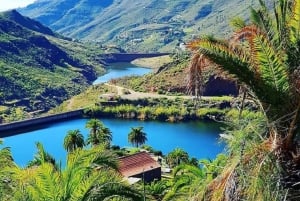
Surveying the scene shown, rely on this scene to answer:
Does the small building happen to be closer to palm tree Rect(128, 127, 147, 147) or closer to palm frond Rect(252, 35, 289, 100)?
palm tree Rect(128, 127, 147, 147)

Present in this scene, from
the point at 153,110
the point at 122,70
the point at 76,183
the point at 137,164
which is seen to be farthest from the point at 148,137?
the point at 122,70

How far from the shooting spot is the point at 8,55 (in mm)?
143125

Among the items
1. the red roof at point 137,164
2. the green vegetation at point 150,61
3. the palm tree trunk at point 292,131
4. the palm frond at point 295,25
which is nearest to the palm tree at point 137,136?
the red roof at point 137,164

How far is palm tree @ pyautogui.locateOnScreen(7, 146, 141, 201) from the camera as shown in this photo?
8.96 metres

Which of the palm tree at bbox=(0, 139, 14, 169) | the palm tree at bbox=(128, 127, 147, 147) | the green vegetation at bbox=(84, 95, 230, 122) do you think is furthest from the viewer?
the green vegetation at bbox=(84, 95, 230, 122)

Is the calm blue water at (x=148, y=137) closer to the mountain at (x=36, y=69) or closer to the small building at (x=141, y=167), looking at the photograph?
the mountain at (x=36, y=69)

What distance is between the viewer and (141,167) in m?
39.3

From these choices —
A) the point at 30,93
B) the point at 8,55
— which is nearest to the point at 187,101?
the point at 30,93

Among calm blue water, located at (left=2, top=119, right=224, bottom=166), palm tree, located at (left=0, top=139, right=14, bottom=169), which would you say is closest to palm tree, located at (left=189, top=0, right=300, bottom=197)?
palm tree, located at (left=0, top=139, right=14, bottom=169)

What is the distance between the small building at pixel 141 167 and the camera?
37.8 meters

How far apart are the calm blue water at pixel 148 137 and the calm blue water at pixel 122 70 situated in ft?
226

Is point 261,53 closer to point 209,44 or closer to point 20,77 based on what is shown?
point 209,44

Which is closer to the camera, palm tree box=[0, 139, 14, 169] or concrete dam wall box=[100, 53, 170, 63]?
palm tree box=[0, 139, 14, 169]

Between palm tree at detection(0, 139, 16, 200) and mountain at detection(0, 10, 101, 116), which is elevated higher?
mountain at detection(0, 10, 101, 116)
